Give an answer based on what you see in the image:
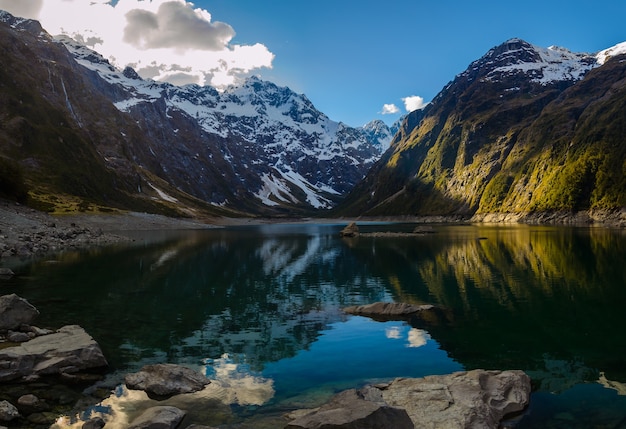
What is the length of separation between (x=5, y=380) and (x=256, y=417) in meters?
12.0

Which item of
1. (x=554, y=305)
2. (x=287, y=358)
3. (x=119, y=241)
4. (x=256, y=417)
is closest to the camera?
(x=256, y=417)

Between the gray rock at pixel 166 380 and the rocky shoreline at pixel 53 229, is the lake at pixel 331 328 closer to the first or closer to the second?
the gray rock at pixel 166 380

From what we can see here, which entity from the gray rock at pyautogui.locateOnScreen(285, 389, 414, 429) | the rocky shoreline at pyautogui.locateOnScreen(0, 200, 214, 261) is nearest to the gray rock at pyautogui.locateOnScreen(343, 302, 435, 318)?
the gray rock at pyautogui.locateOnScreen(285, 389, 414, 429)

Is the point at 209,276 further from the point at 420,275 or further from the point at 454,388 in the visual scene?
the point at 454,388

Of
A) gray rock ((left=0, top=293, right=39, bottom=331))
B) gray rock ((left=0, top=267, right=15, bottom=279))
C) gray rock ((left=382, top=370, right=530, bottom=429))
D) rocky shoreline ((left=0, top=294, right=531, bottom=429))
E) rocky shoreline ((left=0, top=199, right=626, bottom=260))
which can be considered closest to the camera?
rocky shoreline ((left=0, top=294, right=531, bottom=429))

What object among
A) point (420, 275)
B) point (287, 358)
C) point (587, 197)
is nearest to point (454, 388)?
point (287, 358)

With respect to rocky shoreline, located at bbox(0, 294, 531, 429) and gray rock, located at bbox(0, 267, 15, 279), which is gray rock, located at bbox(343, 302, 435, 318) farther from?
gray rock, located at bbox(0, 267, 15, 279)

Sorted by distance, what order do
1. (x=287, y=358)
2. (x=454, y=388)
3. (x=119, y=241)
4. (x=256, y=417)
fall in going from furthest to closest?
1. (x=119, y=241)
2. (x=287, y=358)
3. (x=454, y=388)
4. (x=256, y=417)

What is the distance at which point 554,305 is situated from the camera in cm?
3900

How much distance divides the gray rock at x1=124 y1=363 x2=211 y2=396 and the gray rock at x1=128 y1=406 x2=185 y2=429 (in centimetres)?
266

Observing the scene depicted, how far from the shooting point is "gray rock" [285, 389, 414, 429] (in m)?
14.5

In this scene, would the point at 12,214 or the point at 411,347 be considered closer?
the point at 411,347

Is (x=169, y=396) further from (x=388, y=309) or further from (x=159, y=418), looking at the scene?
(x=388, y=309)

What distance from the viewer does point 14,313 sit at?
91.8 ft
